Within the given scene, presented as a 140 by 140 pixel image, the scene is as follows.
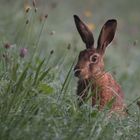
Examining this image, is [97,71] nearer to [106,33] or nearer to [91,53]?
[91,53]

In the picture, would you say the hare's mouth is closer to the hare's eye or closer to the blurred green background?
the hare's eye

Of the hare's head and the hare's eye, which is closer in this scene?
the hare's head

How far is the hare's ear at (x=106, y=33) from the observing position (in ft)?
22.7

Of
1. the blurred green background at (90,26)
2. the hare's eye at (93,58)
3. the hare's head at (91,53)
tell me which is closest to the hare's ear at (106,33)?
the hare's head at (91,53)

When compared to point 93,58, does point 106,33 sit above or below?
above

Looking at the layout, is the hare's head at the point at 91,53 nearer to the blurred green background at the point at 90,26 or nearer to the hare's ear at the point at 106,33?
the hare's ear at the point at 106,33

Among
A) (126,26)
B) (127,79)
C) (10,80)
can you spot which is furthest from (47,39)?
(10,80)

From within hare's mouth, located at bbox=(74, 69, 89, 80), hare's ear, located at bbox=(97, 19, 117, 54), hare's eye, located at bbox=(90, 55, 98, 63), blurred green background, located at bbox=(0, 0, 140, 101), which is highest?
blurred green background, located at bbox=(0, 0, 140, 101)

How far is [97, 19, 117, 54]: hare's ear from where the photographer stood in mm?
6914

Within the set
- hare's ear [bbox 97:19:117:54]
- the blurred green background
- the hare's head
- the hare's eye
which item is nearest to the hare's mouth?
the hare's head

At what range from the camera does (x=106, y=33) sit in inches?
275

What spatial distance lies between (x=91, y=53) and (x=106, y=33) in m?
0.24

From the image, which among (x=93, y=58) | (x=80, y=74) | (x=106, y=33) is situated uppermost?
(x=106, y=33)

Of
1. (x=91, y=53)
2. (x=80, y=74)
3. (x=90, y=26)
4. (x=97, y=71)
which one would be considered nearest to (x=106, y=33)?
(x=91, y=53)
